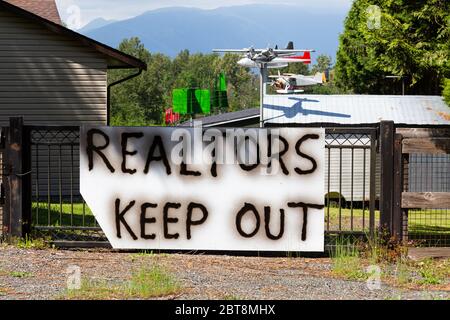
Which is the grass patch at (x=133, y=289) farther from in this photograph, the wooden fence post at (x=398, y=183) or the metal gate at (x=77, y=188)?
the wooden fence post at (x=398, y=183)

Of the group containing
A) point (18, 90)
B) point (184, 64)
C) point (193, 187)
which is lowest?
point (193, 187)

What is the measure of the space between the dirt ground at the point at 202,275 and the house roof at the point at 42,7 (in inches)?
725

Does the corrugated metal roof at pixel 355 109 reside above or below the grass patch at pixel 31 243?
above

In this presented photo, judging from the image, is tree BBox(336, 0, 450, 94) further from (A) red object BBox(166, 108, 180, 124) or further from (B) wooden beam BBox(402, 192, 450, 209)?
(A) red object BBox(166, 108, 180, 124)

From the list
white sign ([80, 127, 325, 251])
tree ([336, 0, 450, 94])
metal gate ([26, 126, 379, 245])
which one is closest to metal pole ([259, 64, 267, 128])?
metal gate ([26, 126, 379, 245])

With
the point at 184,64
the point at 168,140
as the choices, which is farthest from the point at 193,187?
the point at 184,64

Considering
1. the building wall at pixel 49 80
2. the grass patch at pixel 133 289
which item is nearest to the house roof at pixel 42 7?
the building wall at pixel 49 80

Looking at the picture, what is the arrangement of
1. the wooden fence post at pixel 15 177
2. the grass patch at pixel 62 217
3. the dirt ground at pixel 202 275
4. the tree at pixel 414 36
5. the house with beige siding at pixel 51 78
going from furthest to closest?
1. the house with beige siding at pixel 51 78
2. the tree at pixel 414 36
3. the grass patch at pixel 62 217
4. the wooden fence post at pixel 15 177
5. the dirt ground at pixel 202 275

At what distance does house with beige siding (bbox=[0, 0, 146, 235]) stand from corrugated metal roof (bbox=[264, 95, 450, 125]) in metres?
8.15

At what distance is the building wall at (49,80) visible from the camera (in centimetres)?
2444

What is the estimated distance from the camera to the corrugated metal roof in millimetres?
31344
